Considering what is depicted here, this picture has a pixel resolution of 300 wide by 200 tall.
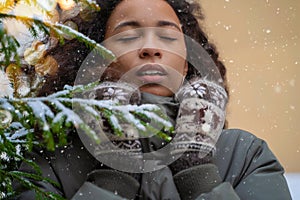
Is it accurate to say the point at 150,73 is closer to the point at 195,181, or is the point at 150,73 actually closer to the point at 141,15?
the point at 141,15

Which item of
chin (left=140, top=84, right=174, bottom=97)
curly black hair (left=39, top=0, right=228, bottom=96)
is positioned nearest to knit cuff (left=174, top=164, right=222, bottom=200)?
chin (left=140, top=84, right=174, bottom=97)

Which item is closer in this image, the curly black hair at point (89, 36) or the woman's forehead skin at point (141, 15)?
the woman's forehead skin at point (141, 15)

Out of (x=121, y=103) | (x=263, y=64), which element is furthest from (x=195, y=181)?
(x=263, y=64)

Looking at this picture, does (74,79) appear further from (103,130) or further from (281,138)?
(281,138)

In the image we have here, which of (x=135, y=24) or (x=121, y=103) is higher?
(x=135, y=24)

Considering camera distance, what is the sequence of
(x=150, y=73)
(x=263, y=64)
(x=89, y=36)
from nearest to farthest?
(x=150, y=73) < (x=89, y=36) < (x=263, y=64)

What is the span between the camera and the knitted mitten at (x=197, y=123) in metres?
1.14

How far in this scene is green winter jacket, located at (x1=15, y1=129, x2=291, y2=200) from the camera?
110cm

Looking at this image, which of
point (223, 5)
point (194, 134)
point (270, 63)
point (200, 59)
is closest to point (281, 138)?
point (270, 63)

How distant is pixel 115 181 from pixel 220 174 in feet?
0.96

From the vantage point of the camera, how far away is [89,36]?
1.43 meters

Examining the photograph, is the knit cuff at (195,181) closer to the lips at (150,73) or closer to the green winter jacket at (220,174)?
the green winter jacket at (220,174)

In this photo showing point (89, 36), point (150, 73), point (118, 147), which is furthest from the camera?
point (89, 36)

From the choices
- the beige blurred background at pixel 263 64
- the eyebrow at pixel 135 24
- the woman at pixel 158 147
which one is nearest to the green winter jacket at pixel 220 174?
the woman at pixel 158 147
